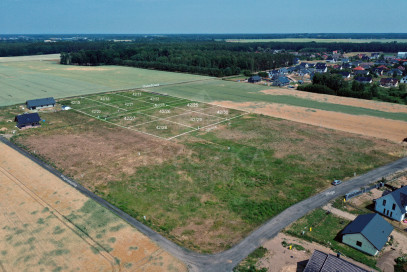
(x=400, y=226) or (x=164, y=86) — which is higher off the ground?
(x=164, y=86)

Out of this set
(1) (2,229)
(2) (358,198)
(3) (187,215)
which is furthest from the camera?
(2) (358,198)

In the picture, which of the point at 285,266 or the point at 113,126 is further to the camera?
the point at 113,126

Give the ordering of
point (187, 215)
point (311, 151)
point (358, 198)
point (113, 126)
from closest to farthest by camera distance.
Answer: point (187, 215) < point (358, 198) < point (311, 151) < point (113, 126)

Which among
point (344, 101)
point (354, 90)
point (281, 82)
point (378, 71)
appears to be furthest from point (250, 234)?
point (378, 71)

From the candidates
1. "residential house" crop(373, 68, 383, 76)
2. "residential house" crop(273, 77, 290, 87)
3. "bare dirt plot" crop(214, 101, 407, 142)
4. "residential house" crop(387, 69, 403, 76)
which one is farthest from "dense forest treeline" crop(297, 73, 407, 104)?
"residential house" crop(373, 68, 383, 76)

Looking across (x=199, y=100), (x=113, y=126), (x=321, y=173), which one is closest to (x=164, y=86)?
(x=199, y=100)

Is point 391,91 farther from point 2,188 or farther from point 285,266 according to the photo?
point 2,188

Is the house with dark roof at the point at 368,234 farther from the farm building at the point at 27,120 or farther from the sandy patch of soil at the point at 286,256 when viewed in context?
the farm building at the point at 27,120
